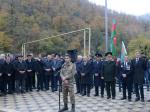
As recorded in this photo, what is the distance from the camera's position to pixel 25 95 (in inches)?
527

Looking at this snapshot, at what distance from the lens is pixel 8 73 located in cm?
1349

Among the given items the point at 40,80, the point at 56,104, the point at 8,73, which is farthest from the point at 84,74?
the point at 8,73

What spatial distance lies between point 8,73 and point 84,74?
11.3ft

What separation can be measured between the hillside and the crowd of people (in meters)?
20.6

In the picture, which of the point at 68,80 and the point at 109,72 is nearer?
the point at 68,80

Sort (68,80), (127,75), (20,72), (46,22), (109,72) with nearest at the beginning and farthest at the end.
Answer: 1. (68,80)
2. (127,75)
3. (109,72)
4. (20,72)
5. (46,22)

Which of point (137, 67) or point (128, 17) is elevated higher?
point (128, 17)

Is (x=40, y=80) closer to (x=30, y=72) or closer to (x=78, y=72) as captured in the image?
(x=30, y=72)

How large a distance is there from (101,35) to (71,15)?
6347 mm

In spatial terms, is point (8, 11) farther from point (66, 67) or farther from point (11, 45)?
point (66, 67)

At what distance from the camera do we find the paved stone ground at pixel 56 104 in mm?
9938

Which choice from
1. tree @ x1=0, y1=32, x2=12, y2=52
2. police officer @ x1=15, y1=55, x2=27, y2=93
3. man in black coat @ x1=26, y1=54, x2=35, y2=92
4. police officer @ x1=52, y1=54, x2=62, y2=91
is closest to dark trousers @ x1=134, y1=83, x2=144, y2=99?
police officer @ x1=52, y1=54, x2=62, y2=91

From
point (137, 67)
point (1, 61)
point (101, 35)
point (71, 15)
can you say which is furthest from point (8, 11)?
point (137, 67)

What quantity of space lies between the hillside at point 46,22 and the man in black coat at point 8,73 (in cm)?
2110
